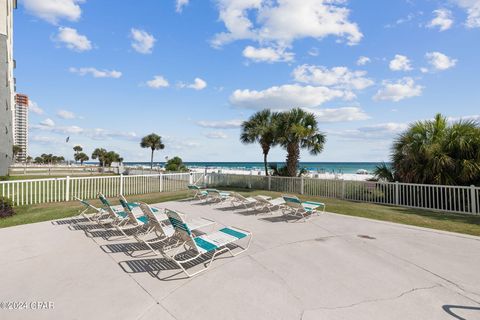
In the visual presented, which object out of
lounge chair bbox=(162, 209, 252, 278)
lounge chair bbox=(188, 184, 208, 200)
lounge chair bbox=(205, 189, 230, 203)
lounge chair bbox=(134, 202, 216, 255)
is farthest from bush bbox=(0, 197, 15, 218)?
lounge chair bbox=(162, 209, 252, 278)

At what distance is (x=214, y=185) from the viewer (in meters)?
17.6

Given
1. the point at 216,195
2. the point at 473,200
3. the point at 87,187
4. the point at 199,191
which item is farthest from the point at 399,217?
the point at 87,187

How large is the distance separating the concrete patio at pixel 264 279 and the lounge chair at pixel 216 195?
482 centimetres

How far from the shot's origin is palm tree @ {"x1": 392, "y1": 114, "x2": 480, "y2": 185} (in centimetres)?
988

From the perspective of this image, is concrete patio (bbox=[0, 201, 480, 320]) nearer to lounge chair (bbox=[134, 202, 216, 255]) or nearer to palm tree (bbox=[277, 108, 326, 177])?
lounge chair (bbox=[134, 202, 216, 255])

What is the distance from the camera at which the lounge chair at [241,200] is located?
909 centimetres

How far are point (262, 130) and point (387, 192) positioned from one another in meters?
8.55

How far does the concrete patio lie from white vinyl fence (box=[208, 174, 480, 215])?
→ 4259 millimetres

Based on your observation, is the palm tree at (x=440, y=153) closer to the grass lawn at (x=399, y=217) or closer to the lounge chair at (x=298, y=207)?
the grass lawn at (x=399, y=217)

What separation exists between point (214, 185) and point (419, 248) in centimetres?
1361

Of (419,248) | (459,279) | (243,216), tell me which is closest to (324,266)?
(459,279)

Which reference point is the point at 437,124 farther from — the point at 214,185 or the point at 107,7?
the point at 107,7

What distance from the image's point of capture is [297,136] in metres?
14.6

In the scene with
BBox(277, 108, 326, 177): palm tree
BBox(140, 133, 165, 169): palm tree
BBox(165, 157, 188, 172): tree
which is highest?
BBox(140, 133, 165, 169): palm tree
